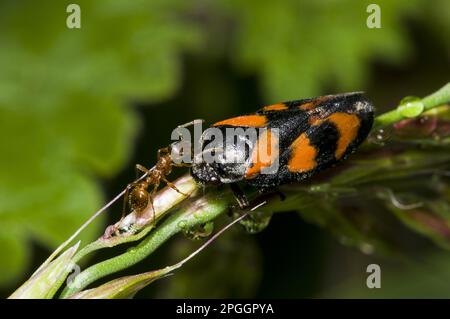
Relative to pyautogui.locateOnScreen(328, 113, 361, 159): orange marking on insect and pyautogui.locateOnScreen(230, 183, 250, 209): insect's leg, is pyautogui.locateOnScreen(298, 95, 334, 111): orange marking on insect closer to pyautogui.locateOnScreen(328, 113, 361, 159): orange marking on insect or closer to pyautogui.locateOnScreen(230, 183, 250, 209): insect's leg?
pyautogui.locateOnScreen(328, 113, 361, 159): orange marking on insect

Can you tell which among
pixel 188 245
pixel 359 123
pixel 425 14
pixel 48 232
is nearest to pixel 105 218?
pixel 48 232

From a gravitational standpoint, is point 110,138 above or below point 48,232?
above

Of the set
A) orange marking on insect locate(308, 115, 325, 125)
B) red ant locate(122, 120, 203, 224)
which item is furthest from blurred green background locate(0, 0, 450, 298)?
orange marking on insect locate(308, 115, 325, 125)

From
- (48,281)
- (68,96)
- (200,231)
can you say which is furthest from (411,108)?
(68,96)

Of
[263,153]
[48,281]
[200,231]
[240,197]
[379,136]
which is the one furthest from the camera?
[263,153]

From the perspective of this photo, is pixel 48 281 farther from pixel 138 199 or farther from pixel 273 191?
pixel 273 191

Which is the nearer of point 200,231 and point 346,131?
point 200,231

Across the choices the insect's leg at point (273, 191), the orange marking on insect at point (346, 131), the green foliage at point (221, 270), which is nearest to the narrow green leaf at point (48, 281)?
the insect's leg at point (273, 191)

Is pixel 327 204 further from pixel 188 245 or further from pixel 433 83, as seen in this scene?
pixel 433 83
